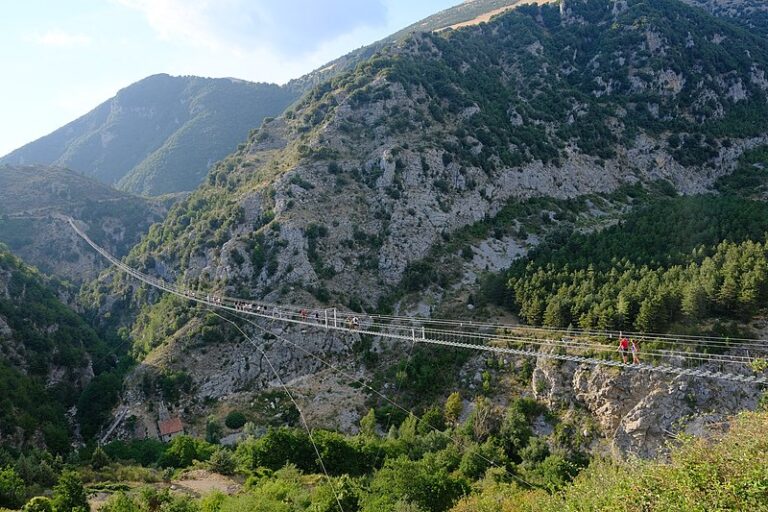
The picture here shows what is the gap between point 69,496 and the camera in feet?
64.3

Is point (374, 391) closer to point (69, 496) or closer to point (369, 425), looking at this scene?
point (369, 425)

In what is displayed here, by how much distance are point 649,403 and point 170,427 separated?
3057cm

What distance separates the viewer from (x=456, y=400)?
31.0 meters

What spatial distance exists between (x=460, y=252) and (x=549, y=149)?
951 inches

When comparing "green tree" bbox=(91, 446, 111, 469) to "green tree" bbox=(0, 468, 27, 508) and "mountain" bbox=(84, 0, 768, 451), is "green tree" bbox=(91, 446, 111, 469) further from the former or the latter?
"mountain" bbox=(84, 0, 768, 451)

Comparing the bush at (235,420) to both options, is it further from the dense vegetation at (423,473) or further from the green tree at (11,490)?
the green tree at (11,490)

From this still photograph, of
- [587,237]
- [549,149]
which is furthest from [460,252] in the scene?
[549,149]

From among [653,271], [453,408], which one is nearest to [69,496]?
[453,408]

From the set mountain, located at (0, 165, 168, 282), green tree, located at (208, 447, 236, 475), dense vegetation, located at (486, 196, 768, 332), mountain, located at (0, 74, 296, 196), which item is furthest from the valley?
mountain, located at (0, 74, 296, 196)

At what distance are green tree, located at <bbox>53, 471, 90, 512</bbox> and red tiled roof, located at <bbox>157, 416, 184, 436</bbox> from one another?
46.2 ft

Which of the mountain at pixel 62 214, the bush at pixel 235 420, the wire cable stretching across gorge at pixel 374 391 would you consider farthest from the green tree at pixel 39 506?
the mountain at pixel 62 214

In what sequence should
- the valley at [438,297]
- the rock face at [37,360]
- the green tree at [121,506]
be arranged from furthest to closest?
1. the rock face at [37,360]
2. the valley at [438,297]
3. the green tree at [121,506]

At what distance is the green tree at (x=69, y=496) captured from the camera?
19.1 metres

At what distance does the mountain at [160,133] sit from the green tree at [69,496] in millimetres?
112588
